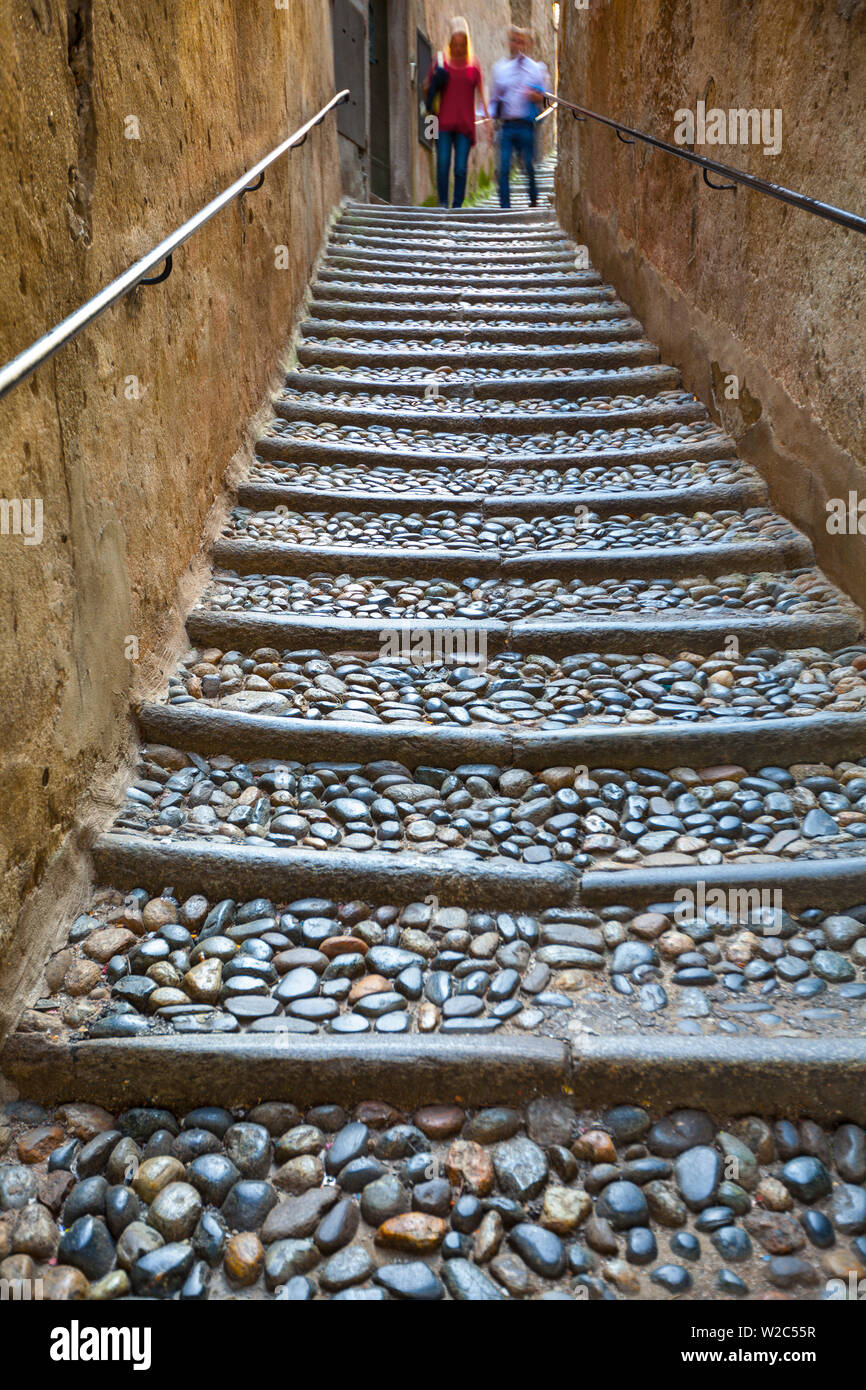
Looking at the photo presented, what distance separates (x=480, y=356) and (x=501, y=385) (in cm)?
33

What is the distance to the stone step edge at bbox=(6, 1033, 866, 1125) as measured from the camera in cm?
151

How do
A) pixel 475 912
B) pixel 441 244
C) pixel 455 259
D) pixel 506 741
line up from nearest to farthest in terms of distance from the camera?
pixel 475 912, pixel 506 741, pixel 455 259, pixel 441 244

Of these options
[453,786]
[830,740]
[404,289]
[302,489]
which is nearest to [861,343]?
[830,740]

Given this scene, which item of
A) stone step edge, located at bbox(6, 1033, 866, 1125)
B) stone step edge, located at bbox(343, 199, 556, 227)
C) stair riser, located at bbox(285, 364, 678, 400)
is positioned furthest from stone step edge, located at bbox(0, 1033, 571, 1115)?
stone step edge, located at bbox(343, 199, 556, 227)

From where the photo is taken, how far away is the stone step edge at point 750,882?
1.83 metres

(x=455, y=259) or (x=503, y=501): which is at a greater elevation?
(x=455, y=259)

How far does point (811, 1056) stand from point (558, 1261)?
483 millimetres

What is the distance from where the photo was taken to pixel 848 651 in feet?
8.22

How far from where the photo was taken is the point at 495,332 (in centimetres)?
471

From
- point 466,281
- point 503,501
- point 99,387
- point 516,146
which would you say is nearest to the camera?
point 99,387

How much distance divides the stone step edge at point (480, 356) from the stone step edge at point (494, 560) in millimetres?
1688

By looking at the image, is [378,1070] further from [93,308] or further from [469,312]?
[469,312]

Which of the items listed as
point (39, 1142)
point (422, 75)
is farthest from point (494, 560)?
point (422, 75)

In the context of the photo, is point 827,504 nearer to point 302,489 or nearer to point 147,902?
point 302,489
